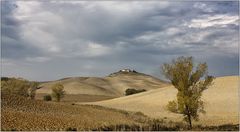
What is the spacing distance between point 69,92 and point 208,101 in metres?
116

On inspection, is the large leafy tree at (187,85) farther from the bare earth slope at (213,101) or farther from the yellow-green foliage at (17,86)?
the yellow-green foliage at (17,86)

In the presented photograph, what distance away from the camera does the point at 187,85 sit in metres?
43.4

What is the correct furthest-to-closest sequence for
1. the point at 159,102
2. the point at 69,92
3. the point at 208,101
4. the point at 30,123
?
the point at 69,92, the point at 159,102, the point at 208,101, the point at 30,123

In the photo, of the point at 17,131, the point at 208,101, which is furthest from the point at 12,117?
the point at 208,101

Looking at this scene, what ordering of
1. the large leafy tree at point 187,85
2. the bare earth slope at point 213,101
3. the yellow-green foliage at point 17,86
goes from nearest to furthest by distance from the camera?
1. the large leafy tree at point 187,85
2. the bare earth slope at point 213,101
3. the yellow-green foliage at point 17,86

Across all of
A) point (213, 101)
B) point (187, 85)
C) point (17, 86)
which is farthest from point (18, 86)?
point (187, 85)

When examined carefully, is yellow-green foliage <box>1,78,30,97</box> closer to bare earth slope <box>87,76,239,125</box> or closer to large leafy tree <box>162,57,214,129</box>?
bare earth slope <box>87,76,239,125</box>

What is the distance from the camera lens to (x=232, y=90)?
99.8 m

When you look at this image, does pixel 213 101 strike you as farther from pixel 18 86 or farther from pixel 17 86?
pixel 17 86

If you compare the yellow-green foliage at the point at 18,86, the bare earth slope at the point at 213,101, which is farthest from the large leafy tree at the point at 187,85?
the yellow-green foliage at the point at 18,86

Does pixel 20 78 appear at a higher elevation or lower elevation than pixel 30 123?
higher

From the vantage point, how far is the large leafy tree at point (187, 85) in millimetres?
42438

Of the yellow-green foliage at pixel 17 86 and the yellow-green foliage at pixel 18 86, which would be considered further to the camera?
the yellow-green foliage at pixel 17 86

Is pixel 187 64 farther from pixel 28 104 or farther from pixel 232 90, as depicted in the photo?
pixel 232 90
